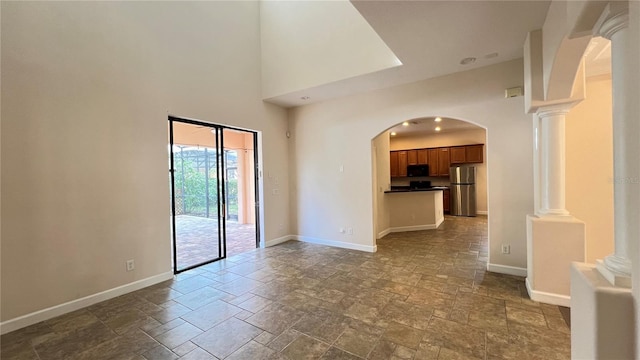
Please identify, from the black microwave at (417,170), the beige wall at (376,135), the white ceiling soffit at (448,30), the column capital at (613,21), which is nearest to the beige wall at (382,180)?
the beige wall at (376,135)

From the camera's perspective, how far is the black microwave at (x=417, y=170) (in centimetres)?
895

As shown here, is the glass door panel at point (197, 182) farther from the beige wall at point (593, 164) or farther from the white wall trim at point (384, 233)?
the beige wall at point (593, 164)

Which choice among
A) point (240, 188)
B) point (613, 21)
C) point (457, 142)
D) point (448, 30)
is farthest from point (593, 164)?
point (240, 188)

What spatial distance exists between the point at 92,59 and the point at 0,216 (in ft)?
6.14

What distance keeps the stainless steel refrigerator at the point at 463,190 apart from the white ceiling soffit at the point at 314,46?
233 inches

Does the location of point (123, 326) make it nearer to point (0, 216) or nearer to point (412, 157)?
point (0, 216)

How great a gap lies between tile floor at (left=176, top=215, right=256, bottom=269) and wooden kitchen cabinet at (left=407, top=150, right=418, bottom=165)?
19.9ft

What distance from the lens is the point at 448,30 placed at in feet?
8.88

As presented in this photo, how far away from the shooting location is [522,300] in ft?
9.05

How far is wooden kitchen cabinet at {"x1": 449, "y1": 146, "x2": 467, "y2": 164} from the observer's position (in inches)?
327

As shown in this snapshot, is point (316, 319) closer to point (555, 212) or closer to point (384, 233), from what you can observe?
point (555, 212)

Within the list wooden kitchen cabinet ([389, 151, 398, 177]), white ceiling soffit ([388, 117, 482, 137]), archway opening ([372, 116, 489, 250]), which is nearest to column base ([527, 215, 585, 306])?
archway opening ([372, 116, 489, 250])

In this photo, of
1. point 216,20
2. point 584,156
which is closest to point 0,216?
point 216,20

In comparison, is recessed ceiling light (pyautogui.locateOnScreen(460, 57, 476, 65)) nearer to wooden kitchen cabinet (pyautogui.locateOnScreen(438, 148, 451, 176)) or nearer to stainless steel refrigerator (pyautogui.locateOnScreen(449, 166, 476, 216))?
stainless steel refrigerator (pyautogui.locateOnScreen(449, 166, 476, 216))
